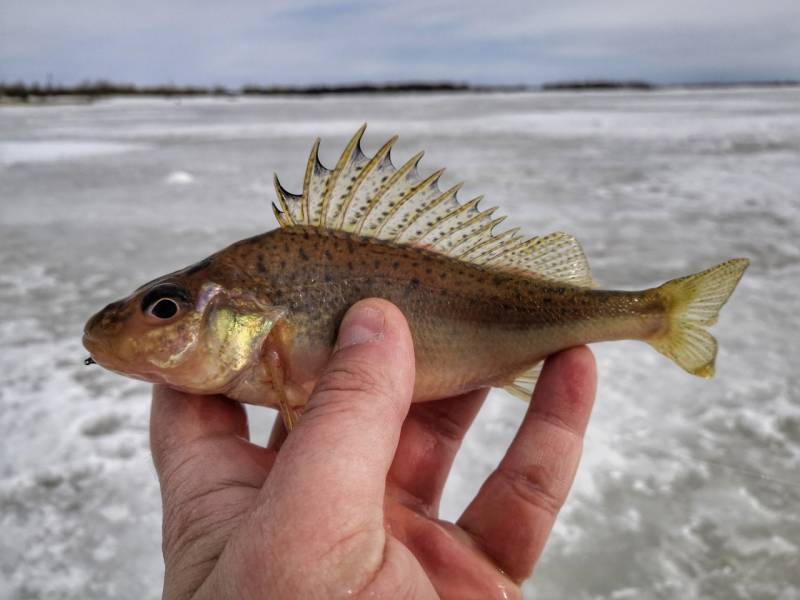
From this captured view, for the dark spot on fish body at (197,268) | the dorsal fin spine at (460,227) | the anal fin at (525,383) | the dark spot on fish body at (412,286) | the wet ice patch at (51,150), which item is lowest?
the wet ice patch at (51,150)

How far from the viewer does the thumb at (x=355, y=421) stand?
1.86 metres

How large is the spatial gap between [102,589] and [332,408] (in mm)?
2071

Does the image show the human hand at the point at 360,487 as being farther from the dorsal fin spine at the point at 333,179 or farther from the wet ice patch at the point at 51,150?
the wet ice patch at the point at 51,150

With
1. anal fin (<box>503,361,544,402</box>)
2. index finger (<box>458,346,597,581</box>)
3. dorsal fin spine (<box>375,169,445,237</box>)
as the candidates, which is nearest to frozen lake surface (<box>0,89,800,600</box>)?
index finger (<box>458,346,597,581</box>)

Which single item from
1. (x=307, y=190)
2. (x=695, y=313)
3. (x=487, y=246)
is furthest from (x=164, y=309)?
(x=695, y=313)

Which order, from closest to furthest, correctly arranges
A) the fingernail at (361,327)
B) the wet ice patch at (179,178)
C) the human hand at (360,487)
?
the human hand at (360,487) → the fingernail at (361,327) → the wet ice patch at (179,178)

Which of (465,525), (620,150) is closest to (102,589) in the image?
(465,525)

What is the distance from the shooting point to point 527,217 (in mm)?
8719

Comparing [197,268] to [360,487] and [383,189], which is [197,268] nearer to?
[383,189]

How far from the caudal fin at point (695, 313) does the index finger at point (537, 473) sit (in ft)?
1.40

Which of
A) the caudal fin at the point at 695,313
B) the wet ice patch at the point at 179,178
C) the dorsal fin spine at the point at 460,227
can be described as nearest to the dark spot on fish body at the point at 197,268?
the dorsal fin spine at the point at 460,227

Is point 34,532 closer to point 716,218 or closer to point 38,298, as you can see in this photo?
point 38,298

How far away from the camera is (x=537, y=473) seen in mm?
2822

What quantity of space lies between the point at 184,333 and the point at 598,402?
3262 mm
